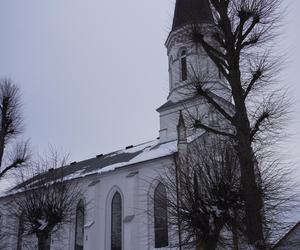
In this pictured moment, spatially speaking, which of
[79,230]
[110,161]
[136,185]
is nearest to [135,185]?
[136,185]

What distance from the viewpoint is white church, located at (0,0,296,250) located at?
90.3ft

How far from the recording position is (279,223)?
14.4 metres

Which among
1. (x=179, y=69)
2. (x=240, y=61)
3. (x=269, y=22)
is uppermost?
(x=179, y=69)

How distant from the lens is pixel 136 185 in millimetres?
29109

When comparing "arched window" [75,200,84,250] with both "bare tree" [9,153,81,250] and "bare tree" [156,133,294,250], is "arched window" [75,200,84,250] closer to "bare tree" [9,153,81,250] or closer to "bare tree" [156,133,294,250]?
"bare tree" [9,153,81,250]

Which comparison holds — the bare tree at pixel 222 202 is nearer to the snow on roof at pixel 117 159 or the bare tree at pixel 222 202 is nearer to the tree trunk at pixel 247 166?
the tree trunk at pixel 247 166

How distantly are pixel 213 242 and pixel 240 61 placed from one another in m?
6.69

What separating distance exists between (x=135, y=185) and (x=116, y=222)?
358 centimetres

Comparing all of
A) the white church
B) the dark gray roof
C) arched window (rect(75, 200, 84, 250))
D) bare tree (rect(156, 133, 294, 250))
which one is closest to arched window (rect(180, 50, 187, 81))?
the white church

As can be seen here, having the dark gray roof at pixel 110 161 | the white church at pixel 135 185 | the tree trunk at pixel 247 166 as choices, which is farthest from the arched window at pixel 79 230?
the tree trunk at pixel 247 166

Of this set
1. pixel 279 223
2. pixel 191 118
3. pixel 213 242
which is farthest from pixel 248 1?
pixel 213 242

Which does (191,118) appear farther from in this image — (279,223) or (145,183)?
(145,183)

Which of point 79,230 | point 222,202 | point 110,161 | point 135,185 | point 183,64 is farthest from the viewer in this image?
point 110,161

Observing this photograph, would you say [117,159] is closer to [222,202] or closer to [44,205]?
[44,205]
